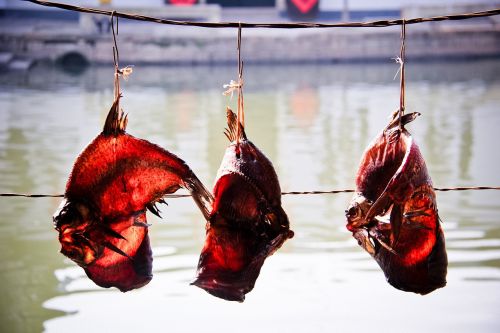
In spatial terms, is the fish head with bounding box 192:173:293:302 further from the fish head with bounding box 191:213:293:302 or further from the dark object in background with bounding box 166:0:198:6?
the dark object in background with bounding box 166:0:198:6

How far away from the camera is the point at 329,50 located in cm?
3722

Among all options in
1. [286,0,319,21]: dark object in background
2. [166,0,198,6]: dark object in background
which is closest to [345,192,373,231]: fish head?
[286,0,319,21]: dark object in background

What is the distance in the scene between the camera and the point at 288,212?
941 cm

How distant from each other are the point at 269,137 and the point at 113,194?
13047 mm

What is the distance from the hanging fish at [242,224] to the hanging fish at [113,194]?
0.07 m

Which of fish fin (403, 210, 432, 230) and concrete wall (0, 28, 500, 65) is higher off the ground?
fish fin (403, 210, 432, 230)

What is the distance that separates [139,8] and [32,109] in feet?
54.7

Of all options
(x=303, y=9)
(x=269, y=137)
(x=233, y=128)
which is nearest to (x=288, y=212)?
(x=269, y=137)

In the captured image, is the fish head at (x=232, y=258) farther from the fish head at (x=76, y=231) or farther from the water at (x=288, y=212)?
the water at (x=288, y=212)

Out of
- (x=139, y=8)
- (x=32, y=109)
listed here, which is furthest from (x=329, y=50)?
(x=32, y=109)

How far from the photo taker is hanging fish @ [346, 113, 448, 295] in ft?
7.62

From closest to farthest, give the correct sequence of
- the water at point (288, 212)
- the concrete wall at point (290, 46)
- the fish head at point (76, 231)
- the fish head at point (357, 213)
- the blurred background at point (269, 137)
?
the fish head at point (76, 231)
the fish head at point (357, 213)
the water at point (288, 212)
the blurred background at point (269, 137)
the concrete wall at point (290, 46)

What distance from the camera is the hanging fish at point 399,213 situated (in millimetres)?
2322

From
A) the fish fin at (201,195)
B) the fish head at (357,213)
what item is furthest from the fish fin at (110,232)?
the fish head at (357,213)
